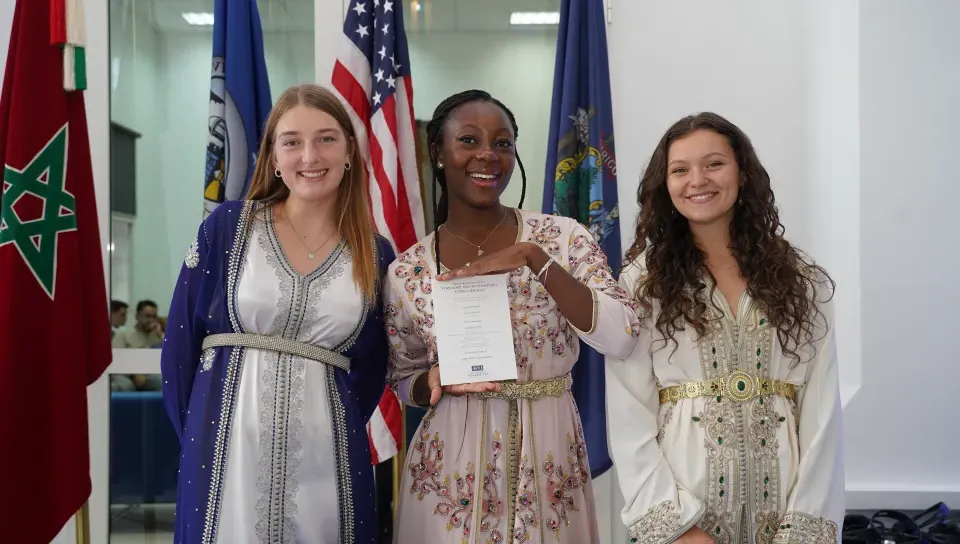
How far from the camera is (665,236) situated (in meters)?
2.15

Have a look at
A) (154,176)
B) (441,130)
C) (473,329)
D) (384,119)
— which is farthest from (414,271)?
(154,176)

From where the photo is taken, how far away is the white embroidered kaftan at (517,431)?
2010 mm

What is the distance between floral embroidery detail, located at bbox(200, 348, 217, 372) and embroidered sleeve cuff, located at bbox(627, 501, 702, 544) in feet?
3.70

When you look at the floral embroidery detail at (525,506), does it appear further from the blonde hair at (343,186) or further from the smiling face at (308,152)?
the smiling face at (308,152)

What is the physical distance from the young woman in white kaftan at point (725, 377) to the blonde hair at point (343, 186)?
712mm

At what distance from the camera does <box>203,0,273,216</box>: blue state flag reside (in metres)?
3.35

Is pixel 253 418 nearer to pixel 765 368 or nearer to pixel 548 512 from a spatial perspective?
pixel 548 512

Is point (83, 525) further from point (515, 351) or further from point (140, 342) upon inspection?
point (515, 351)

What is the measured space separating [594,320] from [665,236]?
379 millimetres

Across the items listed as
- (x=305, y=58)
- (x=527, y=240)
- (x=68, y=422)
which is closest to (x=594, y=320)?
(x=527, y=240)

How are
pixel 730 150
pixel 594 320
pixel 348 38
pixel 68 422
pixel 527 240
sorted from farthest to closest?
pixel 348 38
pixel 68 422
pixel 527 240
pixel 730 150
pixel 594 320

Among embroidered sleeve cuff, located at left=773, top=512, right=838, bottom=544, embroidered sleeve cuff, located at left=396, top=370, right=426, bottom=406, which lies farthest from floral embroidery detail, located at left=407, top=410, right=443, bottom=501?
embroidered sleeve cuff, located at left=773, top=512, right=838, bottom=544

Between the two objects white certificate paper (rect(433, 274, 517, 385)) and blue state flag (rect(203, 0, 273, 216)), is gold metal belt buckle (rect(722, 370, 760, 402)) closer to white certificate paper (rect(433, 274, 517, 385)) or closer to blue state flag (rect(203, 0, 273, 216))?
white certificate paper (rect(433, 274, 517, 385))

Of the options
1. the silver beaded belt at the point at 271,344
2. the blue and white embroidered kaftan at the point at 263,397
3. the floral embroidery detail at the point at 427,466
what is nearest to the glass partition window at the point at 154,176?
the blue and white embroidered kaftan at the point at 263,397
